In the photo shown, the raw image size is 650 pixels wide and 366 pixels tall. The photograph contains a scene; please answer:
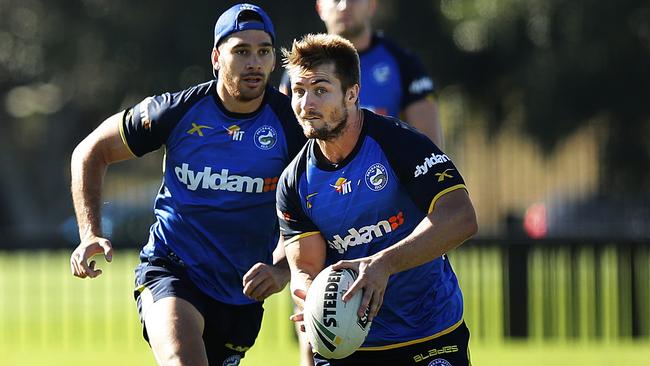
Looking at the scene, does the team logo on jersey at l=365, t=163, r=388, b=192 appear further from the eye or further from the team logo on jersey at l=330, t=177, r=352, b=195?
the eye

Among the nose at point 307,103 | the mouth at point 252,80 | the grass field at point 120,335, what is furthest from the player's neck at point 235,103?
the grass field at point 120,335

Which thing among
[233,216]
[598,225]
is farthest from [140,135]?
[598,225]

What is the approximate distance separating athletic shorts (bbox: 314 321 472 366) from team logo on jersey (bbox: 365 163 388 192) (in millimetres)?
833

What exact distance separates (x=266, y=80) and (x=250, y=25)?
0.32 meters

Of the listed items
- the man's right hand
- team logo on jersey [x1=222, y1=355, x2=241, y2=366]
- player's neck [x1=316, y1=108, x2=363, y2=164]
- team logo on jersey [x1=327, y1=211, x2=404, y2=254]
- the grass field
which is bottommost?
the grass field

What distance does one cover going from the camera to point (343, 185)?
6.36m

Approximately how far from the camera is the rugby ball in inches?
230

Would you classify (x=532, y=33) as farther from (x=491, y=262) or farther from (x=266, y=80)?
(x=266, y=80)

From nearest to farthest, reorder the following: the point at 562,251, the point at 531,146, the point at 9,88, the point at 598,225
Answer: the point at 562,251 → the point at 598,225 → the point at 531,146 → the point at 9,88

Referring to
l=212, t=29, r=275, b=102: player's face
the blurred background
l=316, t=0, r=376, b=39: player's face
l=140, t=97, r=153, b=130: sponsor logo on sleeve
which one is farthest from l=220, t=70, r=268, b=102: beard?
the blurred background

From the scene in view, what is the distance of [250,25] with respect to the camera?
23.8ft

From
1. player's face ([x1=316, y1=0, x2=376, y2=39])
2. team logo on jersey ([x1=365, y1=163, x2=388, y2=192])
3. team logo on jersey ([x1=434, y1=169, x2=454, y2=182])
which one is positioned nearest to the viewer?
team logo on jersey ([x1=434, y1=169, x2=454, y2=182])

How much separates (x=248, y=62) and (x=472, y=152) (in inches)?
1105

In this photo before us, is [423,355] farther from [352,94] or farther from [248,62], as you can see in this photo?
[248,62]
